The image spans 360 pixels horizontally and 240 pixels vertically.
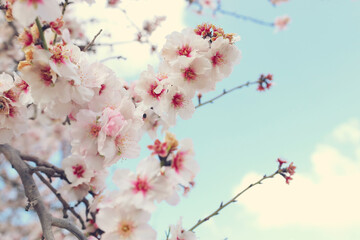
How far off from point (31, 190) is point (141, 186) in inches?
41.0

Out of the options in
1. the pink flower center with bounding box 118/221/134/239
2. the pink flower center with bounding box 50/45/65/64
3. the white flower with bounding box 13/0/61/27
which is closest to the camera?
the white flower with bounding box 13/0/61/27

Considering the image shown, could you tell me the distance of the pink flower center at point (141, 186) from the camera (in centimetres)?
107

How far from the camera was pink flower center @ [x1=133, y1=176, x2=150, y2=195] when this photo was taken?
1069 millimetres

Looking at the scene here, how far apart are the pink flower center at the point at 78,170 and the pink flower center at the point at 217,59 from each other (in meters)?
0.92

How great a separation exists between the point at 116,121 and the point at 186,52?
0.50 metres

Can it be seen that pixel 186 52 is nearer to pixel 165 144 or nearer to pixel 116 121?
pixel 116 121

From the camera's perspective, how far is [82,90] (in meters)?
1.30

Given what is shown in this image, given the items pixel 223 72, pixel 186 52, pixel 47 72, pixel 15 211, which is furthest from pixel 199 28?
pixel 15 211

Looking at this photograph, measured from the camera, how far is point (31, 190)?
179 centimetres

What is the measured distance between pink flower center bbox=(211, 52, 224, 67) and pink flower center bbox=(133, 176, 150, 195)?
0.75 m

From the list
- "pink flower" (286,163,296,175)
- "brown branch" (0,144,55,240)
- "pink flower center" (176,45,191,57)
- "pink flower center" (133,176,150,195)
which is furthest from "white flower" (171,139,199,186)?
"brown branch" (0,144,55,240)

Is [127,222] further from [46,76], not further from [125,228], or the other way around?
[46,76]

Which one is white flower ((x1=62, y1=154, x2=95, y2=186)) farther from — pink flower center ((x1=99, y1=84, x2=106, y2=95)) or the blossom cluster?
pink flower center ((x1=99, y1=84, x2=106, y2=95))

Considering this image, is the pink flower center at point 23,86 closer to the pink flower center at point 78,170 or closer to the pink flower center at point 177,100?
the pink flower center at point 78,170
